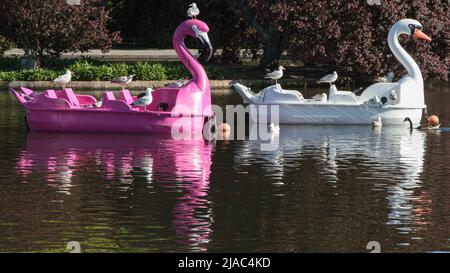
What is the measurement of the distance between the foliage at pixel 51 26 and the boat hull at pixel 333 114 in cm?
2008

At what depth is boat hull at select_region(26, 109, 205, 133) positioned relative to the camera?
3425 cm

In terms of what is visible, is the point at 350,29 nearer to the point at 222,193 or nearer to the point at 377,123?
the point at 377,123

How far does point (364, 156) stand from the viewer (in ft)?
98.5

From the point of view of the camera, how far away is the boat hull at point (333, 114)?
1496 inches

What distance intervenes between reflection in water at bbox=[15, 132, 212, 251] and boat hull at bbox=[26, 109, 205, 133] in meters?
0.38

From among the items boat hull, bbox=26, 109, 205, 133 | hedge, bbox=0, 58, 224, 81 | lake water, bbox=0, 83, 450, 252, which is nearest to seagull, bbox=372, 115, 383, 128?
lake water, bbox=0, 83, 450, 252

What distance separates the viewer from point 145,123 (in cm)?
3434

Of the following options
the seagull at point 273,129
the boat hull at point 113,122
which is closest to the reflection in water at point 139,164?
the boat hull at point 113,122

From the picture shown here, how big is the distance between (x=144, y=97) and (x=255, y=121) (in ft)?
16.9

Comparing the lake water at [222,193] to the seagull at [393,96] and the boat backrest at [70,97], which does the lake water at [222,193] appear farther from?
the seagull at [393,96]
